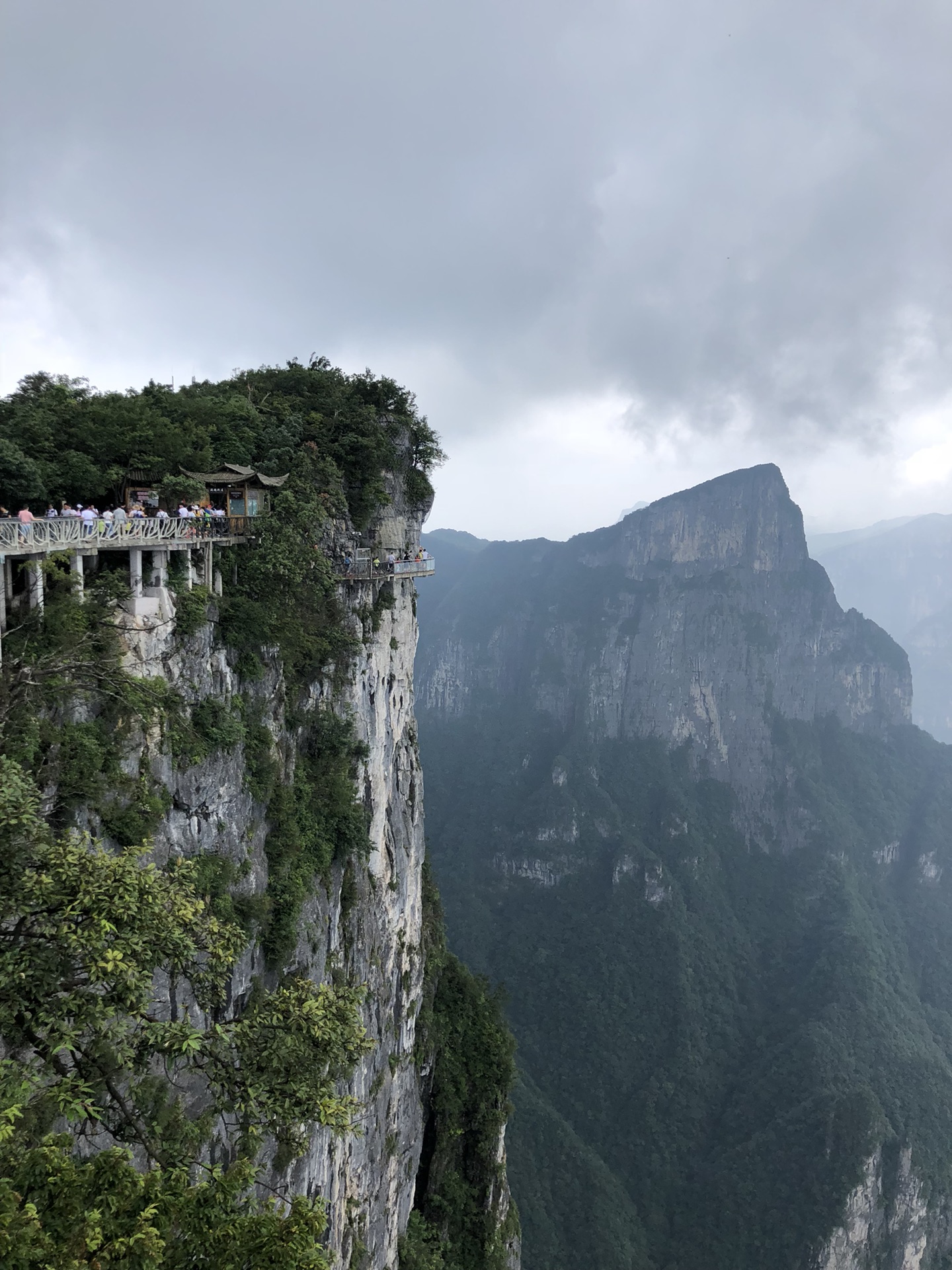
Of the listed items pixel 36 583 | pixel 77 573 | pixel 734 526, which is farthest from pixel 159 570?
pixel 734 526

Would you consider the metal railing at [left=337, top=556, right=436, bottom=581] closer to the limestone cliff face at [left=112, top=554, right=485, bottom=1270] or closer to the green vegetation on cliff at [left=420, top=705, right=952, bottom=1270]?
the limestone cliff face at [left=112, top=554, right=485, bottom=1270]

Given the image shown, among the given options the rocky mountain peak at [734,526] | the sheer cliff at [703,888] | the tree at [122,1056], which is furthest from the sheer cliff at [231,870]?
the rocky mountain peak at [734,526]

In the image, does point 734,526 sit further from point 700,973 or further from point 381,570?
point 381,570

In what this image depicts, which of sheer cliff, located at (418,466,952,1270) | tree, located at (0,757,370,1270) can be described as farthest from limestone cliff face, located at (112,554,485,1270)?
sheer cliff, located at (418,466,952,1270)

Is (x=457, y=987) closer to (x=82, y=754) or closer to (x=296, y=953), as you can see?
(x=296, y=953)

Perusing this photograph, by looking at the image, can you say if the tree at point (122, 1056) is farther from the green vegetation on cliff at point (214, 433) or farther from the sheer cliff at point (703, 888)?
the sheer cliff at point (703, 888)
